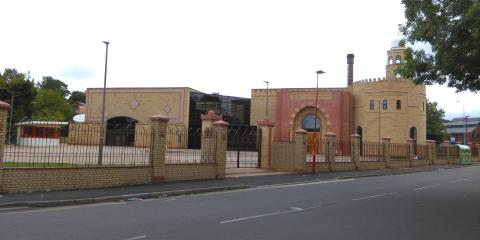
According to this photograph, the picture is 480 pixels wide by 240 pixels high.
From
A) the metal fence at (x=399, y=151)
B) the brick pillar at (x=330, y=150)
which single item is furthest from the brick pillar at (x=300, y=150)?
the metal fence at (x=399, y=151)

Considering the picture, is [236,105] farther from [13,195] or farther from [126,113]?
[13,195]

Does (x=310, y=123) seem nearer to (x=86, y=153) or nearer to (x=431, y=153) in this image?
(x=431, y=153)

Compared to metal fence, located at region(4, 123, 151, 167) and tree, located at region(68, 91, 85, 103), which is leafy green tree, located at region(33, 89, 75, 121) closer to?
tree, located at region(68, 91, 85, 103)

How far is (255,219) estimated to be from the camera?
10.4m

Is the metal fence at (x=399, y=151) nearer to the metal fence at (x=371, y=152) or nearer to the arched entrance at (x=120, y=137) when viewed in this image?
the metal fence at (x=371, y=152)

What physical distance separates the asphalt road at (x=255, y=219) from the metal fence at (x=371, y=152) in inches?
744

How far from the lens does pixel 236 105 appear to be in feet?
200

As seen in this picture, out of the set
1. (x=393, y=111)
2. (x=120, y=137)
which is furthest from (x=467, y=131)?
(x=120, y=137)

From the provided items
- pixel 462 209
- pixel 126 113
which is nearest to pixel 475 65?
pixel 462 209

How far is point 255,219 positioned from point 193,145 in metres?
11.1

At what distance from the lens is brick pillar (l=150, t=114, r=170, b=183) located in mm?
18203

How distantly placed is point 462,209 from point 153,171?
10.9 m

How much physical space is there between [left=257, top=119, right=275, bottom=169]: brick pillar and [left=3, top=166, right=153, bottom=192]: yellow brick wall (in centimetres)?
937

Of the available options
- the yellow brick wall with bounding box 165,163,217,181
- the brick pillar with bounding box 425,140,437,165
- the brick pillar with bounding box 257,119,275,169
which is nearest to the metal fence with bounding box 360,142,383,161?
the brick pillar with bounding box 257,119,275,169
